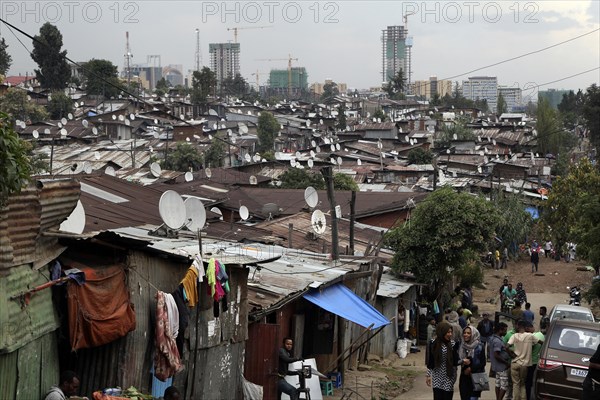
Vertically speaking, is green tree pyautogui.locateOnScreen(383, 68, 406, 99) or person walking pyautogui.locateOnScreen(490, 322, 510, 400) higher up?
green tree pyautogui.locateOnScreen(383, 68, 406, 99)

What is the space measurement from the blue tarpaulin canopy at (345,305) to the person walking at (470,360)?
172 centimetres

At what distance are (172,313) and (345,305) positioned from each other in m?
4.19

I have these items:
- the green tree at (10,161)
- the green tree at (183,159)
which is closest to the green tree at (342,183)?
the green tree at (183,159)

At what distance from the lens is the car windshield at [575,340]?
10.8 metres

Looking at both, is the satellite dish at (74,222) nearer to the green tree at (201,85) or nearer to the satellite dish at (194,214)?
the satellite dish at (194,214)

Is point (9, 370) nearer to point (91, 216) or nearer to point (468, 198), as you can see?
point (91, 216)

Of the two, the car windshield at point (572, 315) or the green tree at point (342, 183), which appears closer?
the car windshield at point (572, 315)

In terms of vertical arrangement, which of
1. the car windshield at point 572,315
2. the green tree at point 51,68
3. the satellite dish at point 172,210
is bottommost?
the car windshield at point 572,315

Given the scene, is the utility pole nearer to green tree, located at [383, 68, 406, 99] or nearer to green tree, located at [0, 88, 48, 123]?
green tree, located at [0, 88, 48, 123]

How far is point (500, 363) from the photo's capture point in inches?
467

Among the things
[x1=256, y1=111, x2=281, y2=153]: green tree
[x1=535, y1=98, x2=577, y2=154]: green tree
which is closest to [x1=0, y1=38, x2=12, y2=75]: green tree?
[x1=256, y1=111, x2=281, y2=153]: green tree

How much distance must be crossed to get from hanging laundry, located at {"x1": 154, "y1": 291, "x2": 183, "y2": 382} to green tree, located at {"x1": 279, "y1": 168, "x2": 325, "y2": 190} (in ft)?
101

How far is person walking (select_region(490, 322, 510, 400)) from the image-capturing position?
38.7 feet

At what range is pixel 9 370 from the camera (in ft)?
23.5
